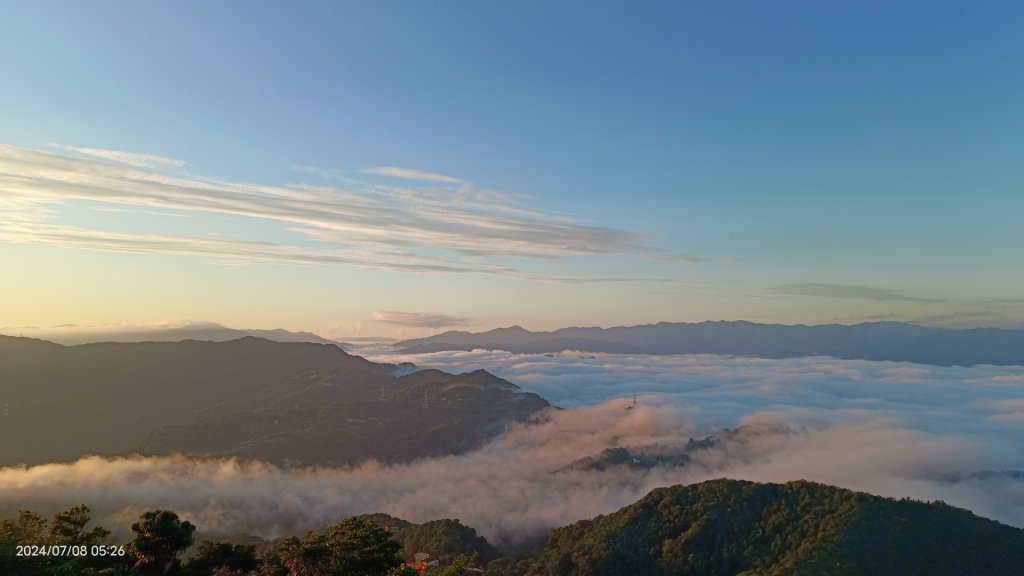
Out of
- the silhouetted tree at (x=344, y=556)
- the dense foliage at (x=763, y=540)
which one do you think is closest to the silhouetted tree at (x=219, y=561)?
the silhouetted tree at (x=344, y=556)

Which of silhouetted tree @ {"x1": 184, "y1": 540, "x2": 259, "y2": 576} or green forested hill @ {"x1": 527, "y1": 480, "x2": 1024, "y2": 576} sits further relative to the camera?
green forested hill @ {"x1": 527, "y1": 480, "x2": 1024, "y2": 576}

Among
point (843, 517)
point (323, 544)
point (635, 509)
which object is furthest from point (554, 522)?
point (323, 544)

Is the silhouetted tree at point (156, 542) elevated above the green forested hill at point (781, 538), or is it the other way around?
the silhouetted tree at point (156, 542)

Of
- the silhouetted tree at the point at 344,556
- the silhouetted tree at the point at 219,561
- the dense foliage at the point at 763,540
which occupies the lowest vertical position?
the dense foliage at the point at 763,540

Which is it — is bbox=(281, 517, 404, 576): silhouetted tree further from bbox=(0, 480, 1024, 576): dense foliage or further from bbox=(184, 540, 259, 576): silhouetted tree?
bbox=(0, 480, 1024, 576): dense foliage

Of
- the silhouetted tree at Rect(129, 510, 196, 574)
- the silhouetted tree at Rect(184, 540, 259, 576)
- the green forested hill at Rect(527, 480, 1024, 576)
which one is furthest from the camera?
the green forested hill at Rect(527, 480, 1024, 576)

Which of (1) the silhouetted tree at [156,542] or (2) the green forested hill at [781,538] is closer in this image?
(1) the silhouetted tree at [156,542]

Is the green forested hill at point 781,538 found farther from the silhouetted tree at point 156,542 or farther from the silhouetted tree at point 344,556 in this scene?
the silhouetted tree at point 156,542

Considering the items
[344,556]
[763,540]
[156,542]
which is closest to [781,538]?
[763,540]

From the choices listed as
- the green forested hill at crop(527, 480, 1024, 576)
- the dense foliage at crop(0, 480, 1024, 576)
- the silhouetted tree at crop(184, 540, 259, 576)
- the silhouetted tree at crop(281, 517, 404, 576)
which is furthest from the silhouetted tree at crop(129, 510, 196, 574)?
the green forested hill at crop(527, 480, 1024, 576)
